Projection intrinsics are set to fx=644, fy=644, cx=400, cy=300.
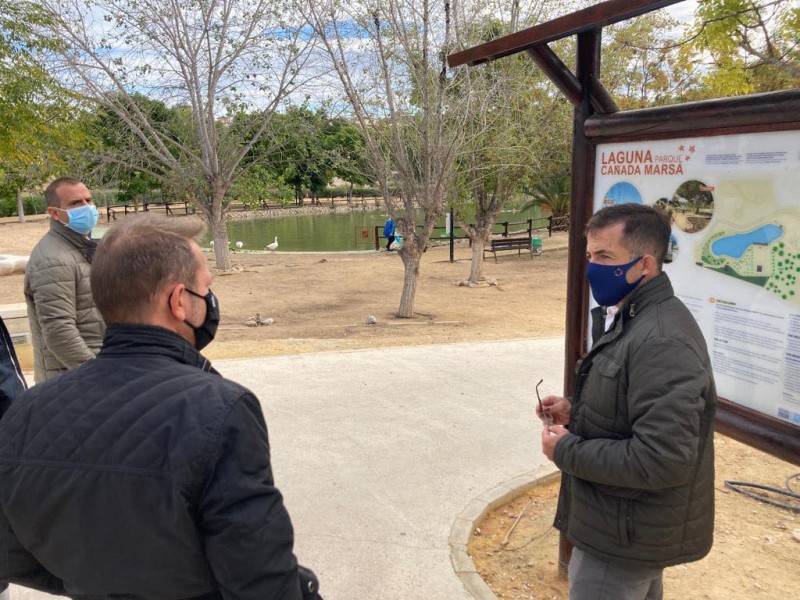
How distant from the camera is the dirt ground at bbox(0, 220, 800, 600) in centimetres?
334

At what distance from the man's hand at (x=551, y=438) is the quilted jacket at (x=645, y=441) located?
0.13ft

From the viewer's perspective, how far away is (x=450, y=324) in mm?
12383

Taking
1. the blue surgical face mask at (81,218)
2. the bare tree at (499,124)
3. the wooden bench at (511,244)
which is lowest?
the wooden bench at (511,244)

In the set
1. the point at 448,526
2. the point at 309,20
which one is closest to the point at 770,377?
the point at 448,526

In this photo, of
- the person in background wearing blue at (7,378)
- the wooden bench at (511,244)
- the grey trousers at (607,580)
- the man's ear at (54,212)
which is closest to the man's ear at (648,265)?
the grey trousers at (607,580)

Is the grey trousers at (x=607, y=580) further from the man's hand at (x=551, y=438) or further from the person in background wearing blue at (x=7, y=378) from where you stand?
the person in background wearing blue at (x=7, y=378)

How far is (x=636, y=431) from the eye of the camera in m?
1.89

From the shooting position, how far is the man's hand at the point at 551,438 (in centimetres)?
215

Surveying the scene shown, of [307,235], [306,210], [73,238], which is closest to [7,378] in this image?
[73,238]

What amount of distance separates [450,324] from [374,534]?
8.84 metres

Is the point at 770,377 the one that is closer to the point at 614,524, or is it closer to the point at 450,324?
the point at 614,524

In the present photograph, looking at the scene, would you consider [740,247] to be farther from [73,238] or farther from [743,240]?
[73,238]

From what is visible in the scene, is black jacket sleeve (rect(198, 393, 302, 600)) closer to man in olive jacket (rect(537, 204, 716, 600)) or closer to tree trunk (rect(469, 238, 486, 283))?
man in olive jacket (rect(537, 204, 716, 600))

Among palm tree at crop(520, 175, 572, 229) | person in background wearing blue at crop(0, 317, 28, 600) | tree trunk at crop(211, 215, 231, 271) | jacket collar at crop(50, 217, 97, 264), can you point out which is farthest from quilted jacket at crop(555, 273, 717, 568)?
palm tree at crop(520, 175, 572, 229)
